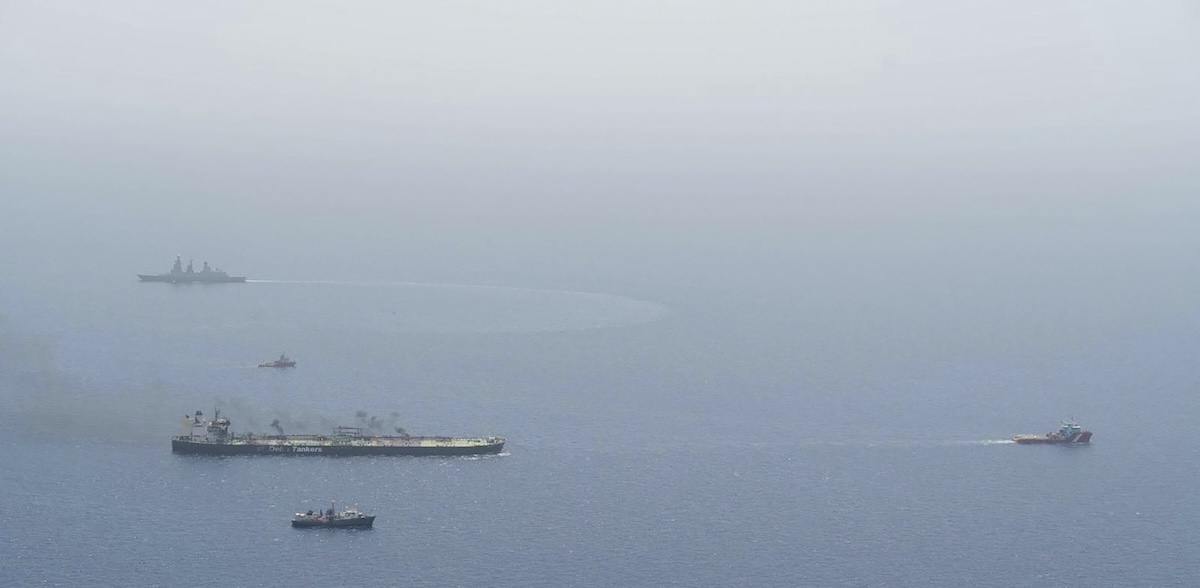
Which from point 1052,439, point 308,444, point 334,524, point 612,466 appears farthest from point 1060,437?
point 334,524

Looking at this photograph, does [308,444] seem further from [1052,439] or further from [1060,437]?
[1060,437]

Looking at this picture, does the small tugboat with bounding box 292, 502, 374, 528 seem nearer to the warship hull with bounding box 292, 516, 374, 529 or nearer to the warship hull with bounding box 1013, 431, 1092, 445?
the warship hull with bounding box 292, 516, 374, 529

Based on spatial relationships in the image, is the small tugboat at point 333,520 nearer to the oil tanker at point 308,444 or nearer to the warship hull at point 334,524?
the warship hull at point 334,524

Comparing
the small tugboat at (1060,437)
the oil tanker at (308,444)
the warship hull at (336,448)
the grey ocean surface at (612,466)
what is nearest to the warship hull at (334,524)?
the grey ocean surface at (612,466)

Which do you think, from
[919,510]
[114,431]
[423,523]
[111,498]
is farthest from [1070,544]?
[114,431]

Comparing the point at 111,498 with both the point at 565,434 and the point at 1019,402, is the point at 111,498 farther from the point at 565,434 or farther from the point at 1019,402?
the point at 1019,402

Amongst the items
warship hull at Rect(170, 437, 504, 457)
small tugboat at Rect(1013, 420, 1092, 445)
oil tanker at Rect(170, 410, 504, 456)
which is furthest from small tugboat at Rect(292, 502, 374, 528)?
small tugboat at Rect(1013, 420, 1092, 445)
